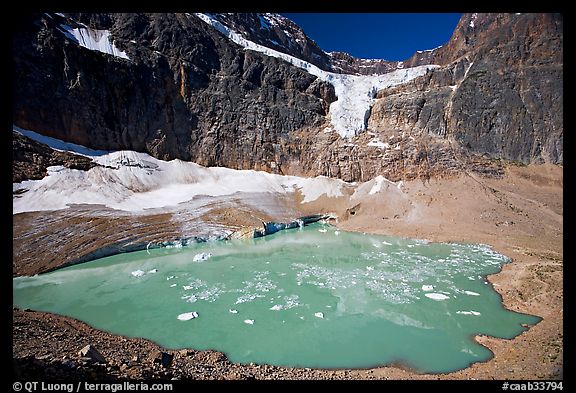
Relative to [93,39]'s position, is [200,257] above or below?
below

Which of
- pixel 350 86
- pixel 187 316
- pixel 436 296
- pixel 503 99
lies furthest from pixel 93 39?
pixel 503 99

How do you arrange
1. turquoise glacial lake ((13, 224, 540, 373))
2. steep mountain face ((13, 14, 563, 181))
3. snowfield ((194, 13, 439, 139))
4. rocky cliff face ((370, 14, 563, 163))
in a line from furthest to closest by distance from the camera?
snowfield ((194, 13, 439, 139)), rocky cliff face ((370, 14, 563, 163)), steep mountain face ((13, 14, 563, 181)), turquoise glacial lake ((13, 224, 540, 373))

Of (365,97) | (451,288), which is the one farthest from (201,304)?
(365,97)

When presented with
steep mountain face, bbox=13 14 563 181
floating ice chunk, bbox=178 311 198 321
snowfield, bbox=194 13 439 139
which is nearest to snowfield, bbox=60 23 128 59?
steep mountain face, bbox=13 14 563 181

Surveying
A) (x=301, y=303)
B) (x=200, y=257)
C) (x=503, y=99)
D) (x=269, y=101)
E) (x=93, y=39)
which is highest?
(x=93, y=39)

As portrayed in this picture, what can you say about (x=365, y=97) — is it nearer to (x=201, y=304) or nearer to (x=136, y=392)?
(x=201, y=304)

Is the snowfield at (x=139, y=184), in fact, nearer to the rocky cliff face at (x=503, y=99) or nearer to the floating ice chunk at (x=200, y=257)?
the floating ice chunk at (x=200, y=257)

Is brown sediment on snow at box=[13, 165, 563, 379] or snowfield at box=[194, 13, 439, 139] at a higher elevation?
snowfield at box=[194, 13, 439, 139]

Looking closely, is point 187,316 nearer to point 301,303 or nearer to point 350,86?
Answer: point 301,303

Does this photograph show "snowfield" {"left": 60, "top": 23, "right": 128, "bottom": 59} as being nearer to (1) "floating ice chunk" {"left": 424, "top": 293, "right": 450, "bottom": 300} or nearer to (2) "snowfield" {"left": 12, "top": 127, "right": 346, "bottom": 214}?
(2) "snowfield" {"left": 12, "top": 127, "right": 346, "bottom": 214}
